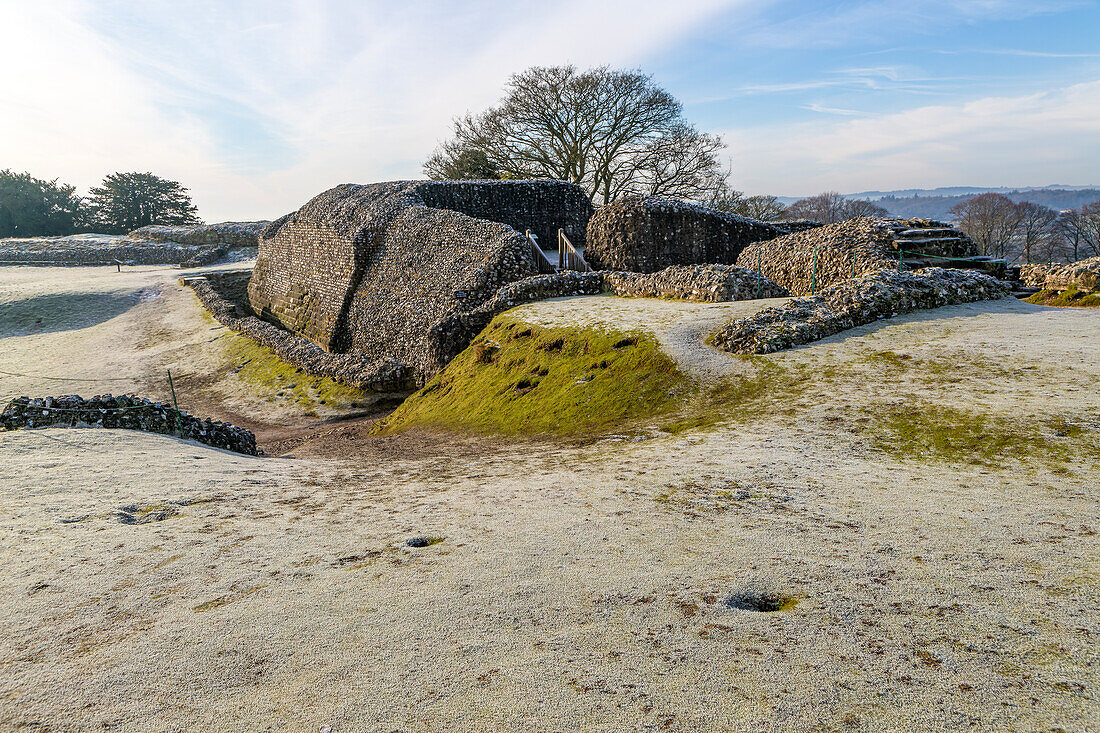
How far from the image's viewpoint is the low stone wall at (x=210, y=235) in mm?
47125

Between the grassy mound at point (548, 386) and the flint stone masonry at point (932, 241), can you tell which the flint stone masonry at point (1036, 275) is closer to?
the flint stone masonry at point (932, 241)

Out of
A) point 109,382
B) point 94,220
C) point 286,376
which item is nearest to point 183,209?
point 94,220

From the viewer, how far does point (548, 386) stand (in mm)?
12344

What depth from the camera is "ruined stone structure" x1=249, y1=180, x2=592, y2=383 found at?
1836cm

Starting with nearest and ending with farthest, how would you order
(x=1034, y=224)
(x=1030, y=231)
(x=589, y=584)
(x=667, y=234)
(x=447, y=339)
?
(x=589, y=584), (x=447, y=339), (x=667, y=234), (x=1030, y=231), (x=1034, y=224)

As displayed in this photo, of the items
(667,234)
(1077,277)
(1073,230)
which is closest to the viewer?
(1077,277)

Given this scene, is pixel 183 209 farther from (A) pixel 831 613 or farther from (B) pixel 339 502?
(A) pixel 831 613

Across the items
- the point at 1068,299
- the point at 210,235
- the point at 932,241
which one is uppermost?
the point at 210,235

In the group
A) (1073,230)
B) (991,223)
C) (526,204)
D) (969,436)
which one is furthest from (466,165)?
(1073,230)

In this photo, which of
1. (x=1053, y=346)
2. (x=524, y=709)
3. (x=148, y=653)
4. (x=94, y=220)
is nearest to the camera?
(x=524, y=709)

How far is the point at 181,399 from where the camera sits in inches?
792

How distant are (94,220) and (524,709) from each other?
7195 centimetres

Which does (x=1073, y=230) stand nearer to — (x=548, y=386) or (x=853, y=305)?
(x=853, y=305)

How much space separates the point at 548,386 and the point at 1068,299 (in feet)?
39.0
